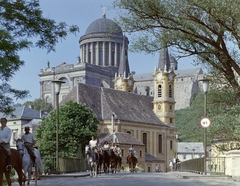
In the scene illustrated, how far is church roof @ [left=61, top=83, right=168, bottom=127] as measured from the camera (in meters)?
85.2

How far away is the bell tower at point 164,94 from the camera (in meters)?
99.4

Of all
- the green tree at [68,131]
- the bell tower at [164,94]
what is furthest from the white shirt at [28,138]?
the bell tower at [164,94]

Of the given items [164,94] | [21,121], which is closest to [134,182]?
[164,94]

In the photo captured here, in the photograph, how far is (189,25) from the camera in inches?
845

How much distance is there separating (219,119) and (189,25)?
4.27 m

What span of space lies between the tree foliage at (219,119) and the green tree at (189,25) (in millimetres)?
1172

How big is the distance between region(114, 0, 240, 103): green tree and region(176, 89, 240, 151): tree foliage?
117 centimetres

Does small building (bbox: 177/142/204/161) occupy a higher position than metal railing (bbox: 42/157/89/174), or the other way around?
metal railing (bbox: 42/157/89/174)

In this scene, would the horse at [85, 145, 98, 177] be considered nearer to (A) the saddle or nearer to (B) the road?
(B) the road

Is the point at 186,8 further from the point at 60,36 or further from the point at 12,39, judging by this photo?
the point at 12,39

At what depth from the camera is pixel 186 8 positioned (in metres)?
20.9

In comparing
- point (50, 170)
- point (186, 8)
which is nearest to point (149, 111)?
point (50, 170)

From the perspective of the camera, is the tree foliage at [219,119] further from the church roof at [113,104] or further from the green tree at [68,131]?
the church roof at [113,104]

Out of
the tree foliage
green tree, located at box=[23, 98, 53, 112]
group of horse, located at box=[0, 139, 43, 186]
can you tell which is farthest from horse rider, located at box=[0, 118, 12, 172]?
green tree, located at box=[23, 98, 53, 112]
